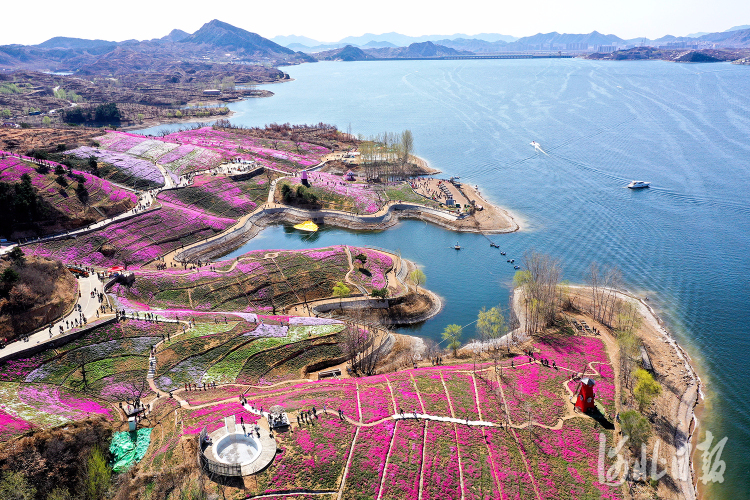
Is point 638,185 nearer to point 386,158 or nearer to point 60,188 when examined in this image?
point 386,158

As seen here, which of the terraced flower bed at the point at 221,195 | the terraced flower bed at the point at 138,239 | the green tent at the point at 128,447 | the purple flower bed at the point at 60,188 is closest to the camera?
the green tent at the point at 128,447

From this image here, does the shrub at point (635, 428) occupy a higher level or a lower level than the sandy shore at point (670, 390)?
higher

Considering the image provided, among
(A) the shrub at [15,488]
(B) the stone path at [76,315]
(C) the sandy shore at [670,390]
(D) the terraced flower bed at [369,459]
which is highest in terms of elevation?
(A) the shrub at [15,488]

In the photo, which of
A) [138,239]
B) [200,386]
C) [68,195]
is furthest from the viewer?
[68,195]

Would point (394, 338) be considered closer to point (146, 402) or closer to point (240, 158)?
point (146, 402)

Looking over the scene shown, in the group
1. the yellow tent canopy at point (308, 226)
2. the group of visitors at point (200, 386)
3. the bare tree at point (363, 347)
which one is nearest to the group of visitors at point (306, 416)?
the group of visitors at point (200, 386)

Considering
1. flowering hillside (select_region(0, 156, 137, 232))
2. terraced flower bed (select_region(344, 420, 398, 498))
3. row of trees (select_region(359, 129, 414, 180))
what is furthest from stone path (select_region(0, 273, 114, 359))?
row of trees (select_region(359, 129, 414, 180))

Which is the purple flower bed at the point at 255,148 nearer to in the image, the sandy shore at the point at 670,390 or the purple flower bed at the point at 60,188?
the purple flower bed at the point at 60,188

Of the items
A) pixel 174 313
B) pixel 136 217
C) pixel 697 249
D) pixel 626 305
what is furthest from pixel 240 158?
pixel 697 249

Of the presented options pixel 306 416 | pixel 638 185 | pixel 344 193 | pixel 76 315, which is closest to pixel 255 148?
pixel 344 193
